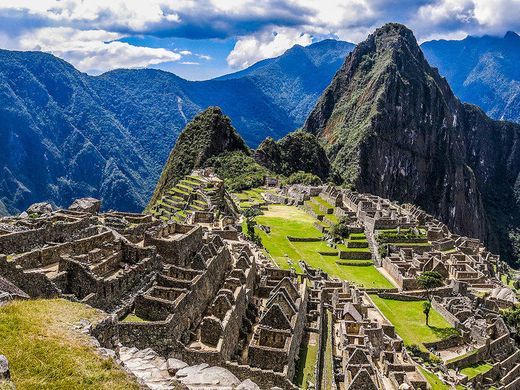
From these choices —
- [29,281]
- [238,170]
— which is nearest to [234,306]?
[29,281]

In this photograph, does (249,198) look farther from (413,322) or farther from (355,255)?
(413,322)

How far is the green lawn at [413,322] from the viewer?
1634 inches

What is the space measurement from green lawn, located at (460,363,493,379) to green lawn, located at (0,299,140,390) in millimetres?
32368

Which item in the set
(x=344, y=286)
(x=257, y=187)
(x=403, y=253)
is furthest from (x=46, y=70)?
(x=344, y=286)

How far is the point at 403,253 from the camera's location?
6147 cm

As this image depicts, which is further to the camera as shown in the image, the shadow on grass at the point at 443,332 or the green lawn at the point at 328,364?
the shadow on grass at the point at 443,332

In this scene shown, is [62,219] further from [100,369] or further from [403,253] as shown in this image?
[403,253]

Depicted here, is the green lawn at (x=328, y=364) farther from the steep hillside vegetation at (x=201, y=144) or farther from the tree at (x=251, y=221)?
the steep hillside vegetation at (x=201, y=144)

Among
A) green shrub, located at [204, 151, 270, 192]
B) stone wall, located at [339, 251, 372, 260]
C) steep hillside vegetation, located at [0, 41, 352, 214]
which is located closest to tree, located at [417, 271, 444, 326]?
stone wall, located at [339, 251, 372, 260]

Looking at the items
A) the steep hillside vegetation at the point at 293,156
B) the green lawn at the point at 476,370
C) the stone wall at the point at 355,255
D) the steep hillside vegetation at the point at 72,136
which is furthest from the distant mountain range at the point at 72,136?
the green lawn at the point at 476,370

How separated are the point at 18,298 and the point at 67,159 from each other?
119m

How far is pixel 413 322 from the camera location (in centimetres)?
4497

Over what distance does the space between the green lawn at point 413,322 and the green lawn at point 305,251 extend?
3529 millimetres

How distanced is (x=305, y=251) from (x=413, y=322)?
1701cm
